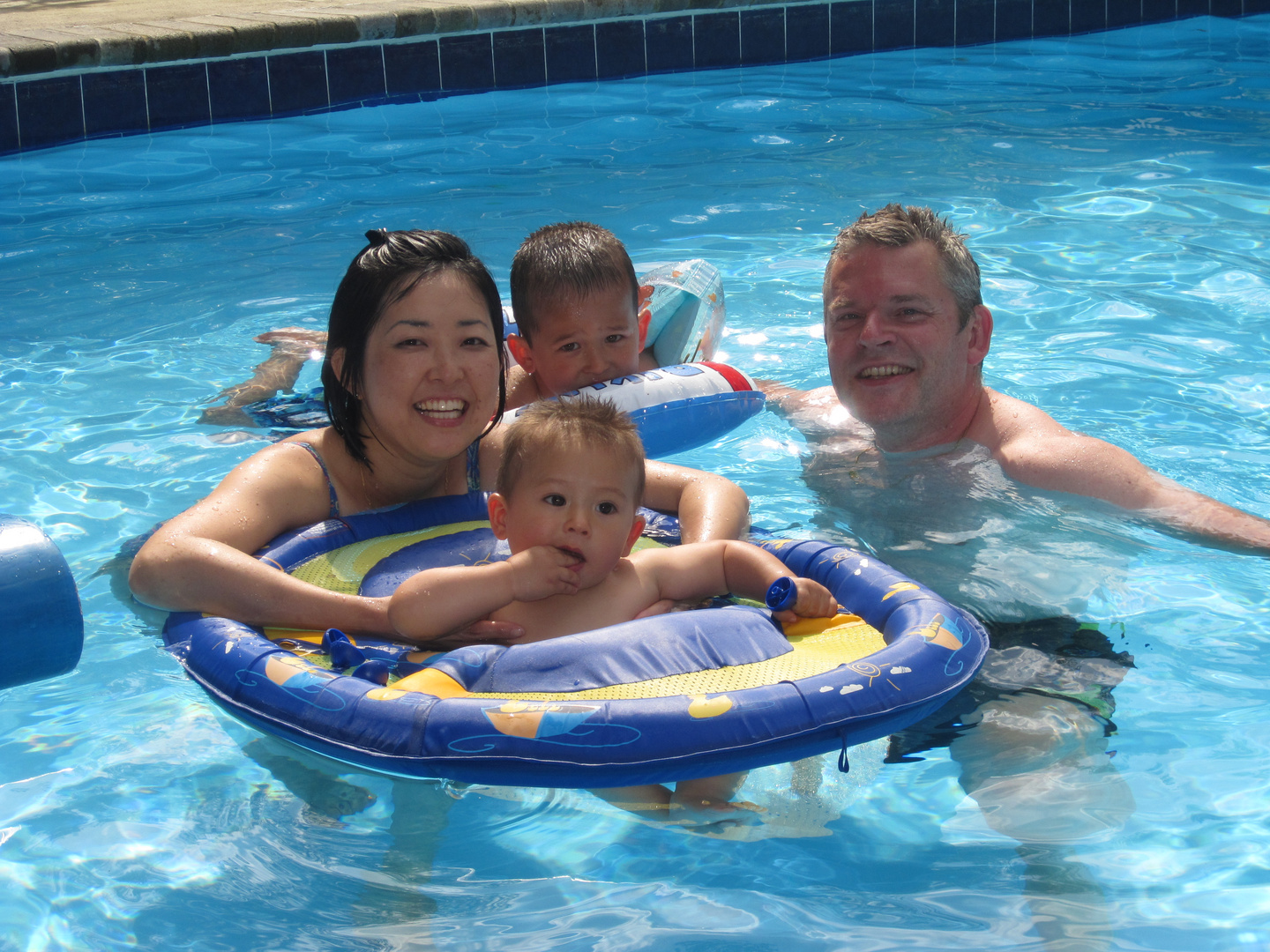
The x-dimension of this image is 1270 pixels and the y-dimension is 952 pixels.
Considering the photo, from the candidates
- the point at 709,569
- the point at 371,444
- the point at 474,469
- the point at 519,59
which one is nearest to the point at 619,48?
the point at 519,59

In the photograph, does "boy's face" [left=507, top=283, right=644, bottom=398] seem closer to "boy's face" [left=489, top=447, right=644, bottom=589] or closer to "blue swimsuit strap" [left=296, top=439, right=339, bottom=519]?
"blue swimsuit strap" [left=296, top=439, right=339, bottom=519]

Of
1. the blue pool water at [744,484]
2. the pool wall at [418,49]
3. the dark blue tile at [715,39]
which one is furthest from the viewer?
the dark blue tile at [715,39]

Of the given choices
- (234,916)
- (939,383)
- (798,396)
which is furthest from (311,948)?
(798,396)

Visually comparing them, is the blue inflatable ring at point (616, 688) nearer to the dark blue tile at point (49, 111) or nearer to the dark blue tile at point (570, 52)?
the dark blue tile at point (49, 111)

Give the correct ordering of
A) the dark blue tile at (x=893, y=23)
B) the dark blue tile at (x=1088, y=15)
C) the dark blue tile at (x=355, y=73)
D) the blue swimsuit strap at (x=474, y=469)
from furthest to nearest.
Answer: the dark blue tile at (x=1088, y=15), the dark blue tile at (x=893, y=23), the dark blue tile at (x=355, y=73), the blue swimsuit strap at (x=474, y=469)

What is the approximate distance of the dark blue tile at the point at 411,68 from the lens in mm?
10727

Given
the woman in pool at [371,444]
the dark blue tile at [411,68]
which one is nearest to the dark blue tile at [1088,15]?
the dark blue tile at [411,68]

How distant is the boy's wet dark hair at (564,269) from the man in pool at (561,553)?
148 cm

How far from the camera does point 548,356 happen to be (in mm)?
4859

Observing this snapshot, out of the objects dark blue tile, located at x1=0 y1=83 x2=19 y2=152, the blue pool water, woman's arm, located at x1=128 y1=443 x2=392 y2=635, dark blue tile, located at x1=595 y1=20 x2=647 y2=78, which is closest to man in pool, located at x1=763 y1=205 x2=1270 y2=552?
the blue pool water

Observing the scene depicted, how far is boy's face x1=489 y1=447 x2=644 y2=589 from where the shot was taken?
3121mm

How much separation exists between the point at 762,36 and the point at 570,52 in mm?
2073

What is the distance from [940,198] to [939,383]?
5.09 meters

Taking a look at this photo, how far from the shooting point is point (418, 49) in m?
10.9
